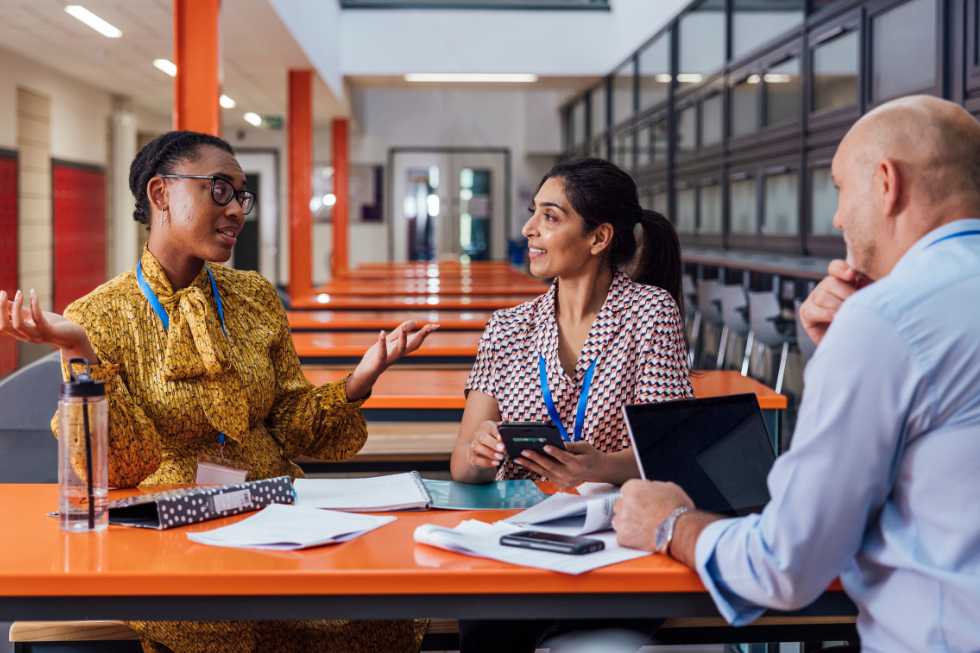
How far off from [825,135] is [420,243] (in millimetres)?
9417

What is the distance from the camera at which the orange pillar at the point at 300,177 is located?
8.35 metres

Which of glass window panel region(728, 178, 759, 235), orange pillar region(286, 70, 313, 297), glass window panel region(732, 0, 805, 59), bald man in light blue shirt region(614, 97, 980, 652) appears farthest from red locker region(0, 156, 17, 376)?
bald man in light blue shirt region(614, 97, 980, 652)

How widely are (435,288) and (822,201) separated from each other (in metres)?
3.09

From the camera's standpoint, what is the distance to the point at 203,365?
1727 millimetres

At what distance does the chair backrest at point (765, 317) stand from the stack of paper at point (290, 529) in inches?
160

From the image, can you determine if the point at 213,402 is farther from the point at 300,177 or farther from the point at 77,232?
the point at 77,232

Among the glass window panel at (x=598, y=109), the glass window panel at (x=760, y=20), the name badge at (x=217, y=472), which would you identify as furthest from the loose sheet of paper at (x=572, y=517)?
the glass window panel at (x=598, y=109)

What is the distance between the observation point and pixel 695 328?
725 cm

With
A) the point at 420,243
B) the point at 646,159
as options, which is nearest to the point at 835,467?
the point at 646,159

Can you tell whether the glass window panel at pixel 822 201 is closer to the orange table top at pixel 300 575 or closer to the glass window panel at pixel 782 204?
the glass window panel at pixel 782 204

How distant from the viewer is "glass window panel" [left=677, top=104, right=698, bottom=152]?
26.5 feet

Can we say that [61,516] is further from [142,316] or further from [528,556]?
[528,556]

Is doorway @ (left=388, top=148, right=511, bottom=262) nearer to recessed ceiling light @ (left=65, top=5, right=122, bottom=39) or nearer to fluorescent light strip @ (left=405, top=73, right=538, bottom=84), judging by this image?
fluorescent light strip @ (left=405, top=73, right=538, bottom=84)

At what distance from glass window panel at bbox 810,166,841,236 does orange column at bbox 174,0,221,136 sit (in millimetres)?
3517
